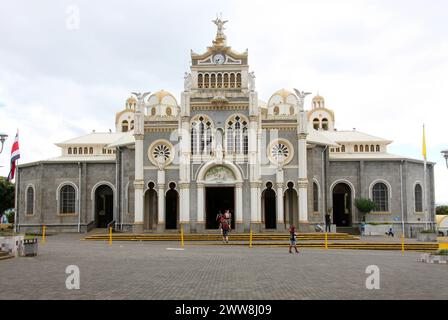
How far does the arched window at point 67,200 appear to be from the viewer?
55.4 m

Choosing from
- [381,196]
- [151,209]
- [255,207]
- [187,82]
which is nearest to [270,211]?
[255,207]

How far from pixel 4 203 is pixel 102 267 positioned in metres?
58.8

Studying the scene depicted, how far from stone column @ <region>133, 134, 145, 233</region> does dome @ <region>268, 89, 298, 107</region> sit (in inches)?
729

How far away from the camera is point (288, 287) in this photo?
15547mm

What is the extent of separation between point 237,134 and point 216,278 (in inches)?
1167

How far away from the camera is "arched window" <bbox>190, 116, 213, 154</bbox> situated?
4647 centimetres

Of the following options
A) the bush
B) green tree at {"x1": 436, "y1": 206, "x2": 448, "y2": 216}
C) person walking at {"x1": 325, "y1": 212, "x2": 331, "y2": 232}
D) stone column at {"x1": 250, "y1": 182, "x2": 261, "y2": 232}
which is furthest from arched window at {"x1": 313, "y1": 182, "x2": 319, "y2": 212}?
green tree at {"x1": 436, "y1": 206, "x2": 448, "y2": 216}

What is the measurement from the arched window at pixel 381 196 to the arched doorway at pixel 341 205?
2.62 metres

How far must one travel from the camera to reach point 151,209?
4919 cm

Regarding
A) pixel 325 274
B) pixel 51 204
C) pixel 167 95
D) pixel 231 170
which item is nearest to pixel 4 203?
pixel 51 204

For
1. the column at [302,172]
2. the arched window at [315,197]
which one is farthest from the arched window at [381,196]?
the column at [302,172]

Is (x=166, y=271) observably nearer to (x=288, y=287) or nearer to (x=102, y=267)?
(x=102, y=267)

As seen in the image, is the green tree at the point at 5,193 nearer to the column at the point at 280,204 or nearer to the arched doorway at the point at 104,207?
the arched doorway at the point at 104,207
